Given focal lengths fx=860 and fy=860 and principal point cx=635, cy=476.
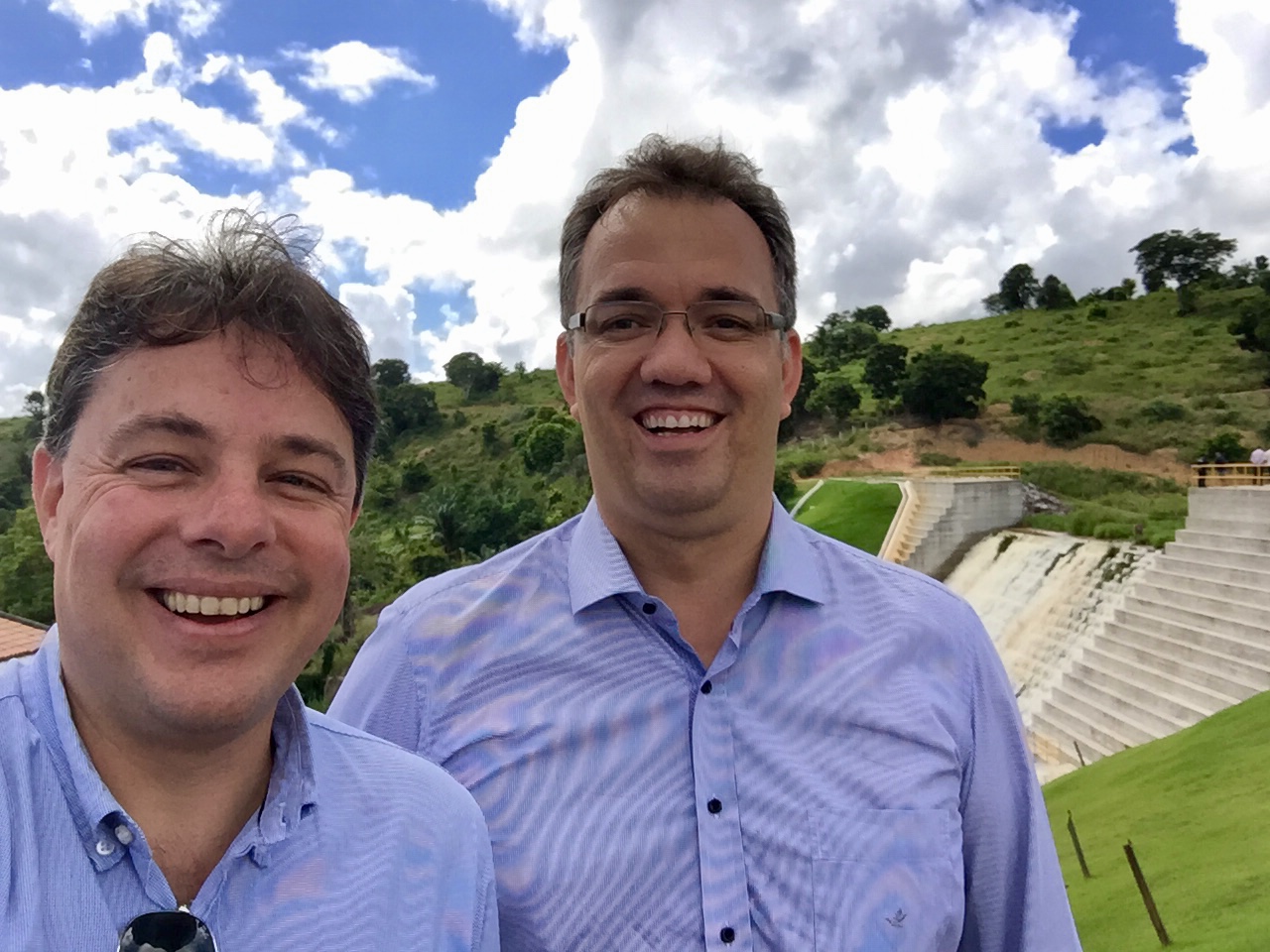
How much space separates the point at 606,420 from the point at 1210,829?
21.1 ft

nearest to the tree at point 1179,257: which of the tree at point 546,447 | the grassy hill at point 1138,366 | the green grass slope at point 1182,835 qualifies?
the grassy hill at point 1138,366

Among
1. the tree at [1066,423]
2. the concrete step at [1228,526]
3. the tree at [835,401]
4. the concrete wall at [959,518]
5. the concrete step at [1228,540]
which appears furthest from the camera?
the tree at [835,401]

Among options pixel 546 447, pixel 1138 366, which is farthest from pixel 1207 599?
pixel 1138 366

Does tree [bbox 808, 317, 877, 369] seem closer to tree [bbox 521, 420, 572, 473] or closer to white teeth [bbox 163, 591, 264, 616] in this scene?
tree [bbox 521, 420, 572, 473]

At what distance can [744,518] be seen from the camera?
1.94 meters

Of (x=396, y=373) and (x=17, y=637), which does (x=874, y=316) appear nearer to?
(x=396, y=373)

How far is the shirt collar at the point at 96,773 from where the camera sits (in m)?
1.18

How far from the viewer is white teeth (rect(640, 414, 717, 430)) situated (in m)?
1.86

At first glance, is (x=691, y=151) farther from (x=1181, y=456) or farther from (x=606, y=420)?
(x=1181, y=456)

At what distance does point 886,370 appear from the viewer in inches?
1475

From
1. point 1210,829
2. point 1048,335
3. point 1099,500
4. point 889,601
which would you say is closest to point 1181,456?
point 1099,500

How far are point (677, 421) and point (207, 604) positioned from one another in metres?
0.98

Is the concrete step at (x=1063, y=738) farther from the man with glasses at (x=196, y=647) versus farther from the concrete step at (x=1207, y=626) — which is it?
the man with glasses at (x=196, y=647)

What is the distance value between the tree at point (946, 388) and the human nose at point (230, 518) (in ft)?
116
